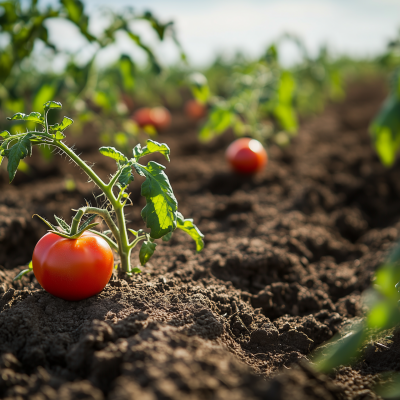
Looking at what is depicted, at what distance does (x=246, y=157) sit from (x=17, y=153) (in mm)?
2832

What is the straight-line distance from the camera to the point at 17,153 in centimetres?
153

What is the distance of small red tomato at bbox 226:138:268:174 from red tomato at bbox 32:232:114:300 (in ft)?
8.37

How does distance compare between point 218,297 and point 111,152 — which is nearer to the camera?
point 111,152

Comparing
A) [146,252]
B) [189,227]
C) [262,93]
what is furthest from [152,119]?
[146,252]

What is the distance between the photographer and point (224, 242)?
274 cm

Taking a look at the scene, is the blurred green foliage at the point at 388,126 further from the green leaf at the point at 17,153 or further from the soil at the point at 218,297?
the green leaf at the point at 17,153

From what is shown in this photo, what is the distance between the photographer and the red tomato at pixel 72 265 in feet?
5.52

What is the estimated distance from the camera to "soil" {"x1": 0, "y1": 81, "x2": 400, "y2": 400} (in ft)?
4.08

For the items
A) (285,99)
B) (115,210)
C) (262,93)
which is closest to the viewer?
(115,210)

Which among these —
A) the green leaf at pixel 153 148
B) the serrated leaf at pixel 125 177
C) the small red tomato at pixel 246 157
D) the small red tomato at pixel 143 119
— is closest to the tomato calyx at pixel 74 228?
the serrated leaf at pixel 125 177

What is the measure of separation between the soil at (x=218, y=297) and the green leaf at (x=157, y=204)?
27 cm

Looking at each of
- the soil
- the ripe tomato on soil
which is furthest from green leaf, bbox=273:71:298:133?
the ripe tomato on soil

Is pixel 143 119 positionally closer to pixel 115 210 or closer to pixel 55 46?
pixel 55 46

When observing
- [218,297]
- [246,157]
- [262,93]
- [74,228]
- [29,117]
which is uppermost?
[262,93]
